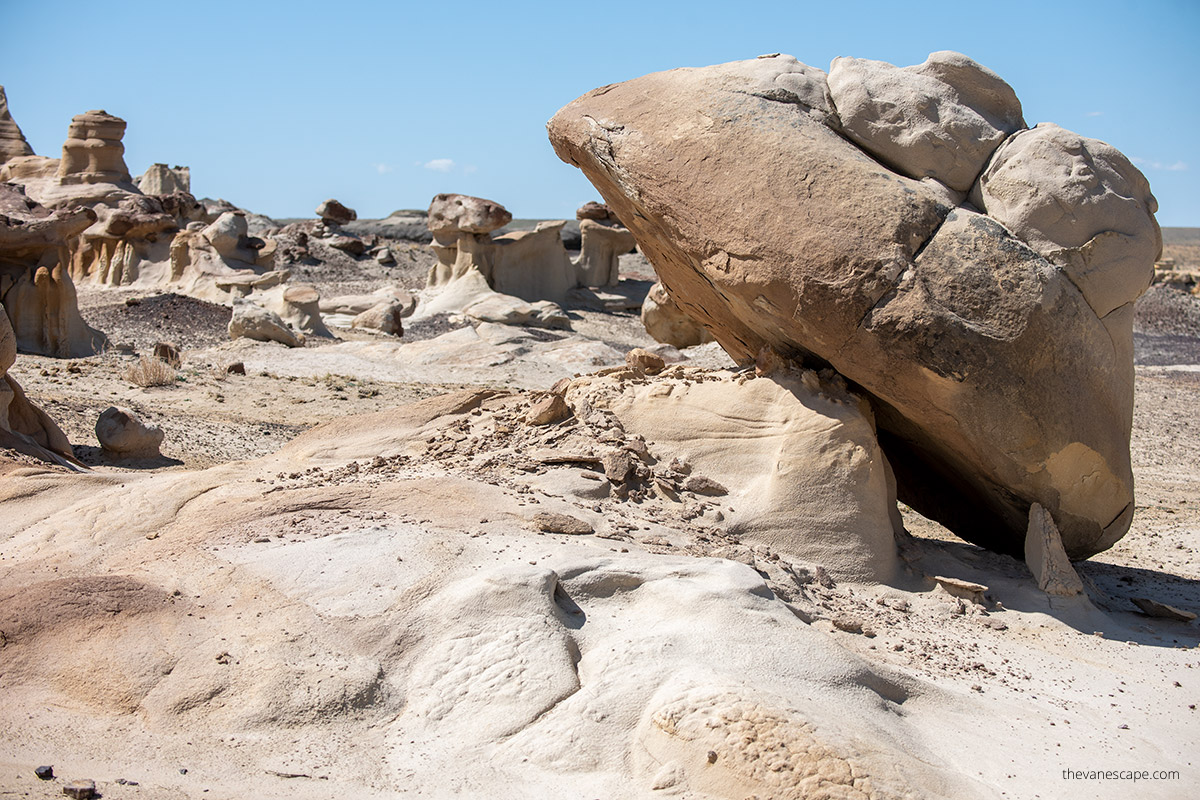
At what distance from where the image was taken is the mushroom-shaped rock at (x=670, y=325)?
1351 cm

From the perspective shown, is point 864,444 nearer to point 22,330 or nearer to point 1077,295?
point 1077,295

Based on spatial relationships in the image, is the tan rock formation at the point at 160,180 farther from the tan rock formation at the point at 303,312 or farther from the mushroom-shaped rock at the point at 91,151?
the tan rock formation at the point at 303,312

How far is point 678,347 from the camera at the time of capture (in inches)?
557

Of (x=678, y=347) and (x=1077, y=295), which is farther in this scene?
(x=678, y=347)

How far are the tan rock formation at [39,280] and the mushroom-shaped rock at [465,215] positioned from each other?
7.52 metres

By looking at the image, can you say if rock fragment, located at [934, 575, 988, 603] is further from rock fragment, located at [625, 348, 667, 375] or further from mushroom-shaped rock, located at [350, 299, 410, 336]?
mushroom-shaped rock, located at [350, 299, 410, 336]

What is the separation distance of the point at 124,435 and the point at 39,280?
5736 mm

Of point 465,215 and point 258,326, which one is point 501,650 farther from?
point 465,215

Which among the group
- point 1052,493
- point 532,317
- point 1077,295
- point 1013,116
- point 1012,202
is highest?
point 1013,116

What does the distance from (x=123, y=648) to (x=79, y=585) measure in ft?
1.20

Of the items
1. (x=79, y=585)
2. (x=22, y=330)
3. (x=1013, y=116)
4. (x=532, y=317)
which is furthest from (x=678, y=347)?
(x=79, y=585)

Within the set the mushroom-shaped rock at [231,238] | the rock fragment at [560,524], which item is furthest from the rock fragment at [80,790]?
the mushroom-shaped rock at [231,238]

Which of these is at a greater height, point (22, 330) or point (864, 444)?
point (864, 444)

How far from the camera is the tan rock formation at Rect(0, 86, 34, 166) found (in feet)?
82.3
